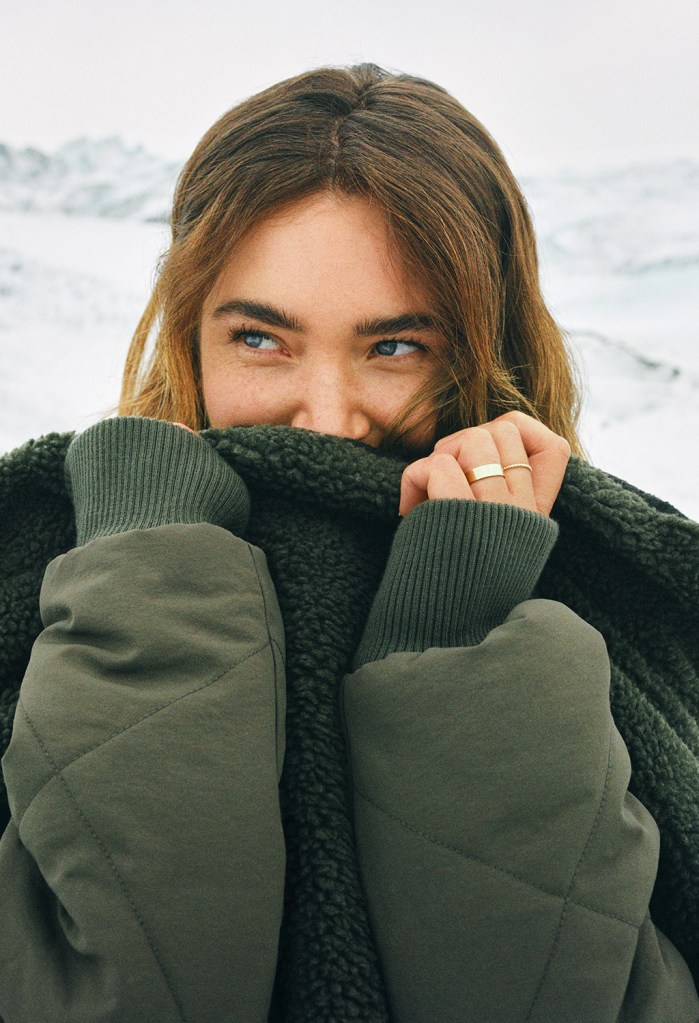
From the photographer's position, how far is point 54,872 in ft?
1.70

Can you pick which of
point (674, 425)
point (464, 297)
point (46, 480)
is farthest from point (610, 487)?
point (674, 425)

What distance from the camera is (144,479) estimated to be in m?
0.69

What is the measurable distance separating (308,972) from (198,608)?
0.24 metres

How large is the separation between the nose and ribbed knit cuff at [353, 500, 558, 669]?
0.65ft

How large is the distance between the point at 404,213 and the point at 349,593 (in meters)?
0.40

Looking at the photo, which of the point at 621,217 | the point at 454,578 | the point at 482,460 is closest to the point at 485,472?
the point at 482,460

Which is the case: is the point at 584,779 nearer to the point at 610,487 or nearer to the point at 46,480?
the point at 610,487

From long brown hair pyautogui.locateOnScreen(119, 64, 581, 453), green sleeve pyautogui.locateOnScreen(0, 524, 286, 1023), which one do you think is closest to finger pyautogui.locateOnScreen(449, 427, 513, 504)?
long brown hair pyautogui.locateOnScreen(119, 64, 581, 453)

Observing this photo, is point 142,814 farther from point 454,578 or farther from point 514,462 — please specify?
point 514,462

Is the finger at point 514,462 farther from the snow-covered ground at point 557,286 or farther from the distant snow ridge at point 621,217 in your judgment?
the distant snow ridge at point 621,217

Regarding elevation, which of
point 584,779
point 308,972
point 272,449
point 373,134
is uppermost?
point 373,134

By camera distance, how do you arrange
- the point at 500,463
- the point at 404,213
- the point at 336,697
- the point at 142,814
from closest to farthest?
1. the point at 142,814
2. the point at 336,697
3. the point at 500,463
4. the point at 404,213

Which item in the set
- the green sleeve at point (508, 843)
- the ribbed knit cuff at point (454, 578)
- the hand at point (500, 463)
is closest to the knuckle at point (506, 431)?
the hand at point (500, 463)

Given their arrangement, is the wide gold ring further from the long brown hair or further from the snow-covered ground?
the snow-covered ground
